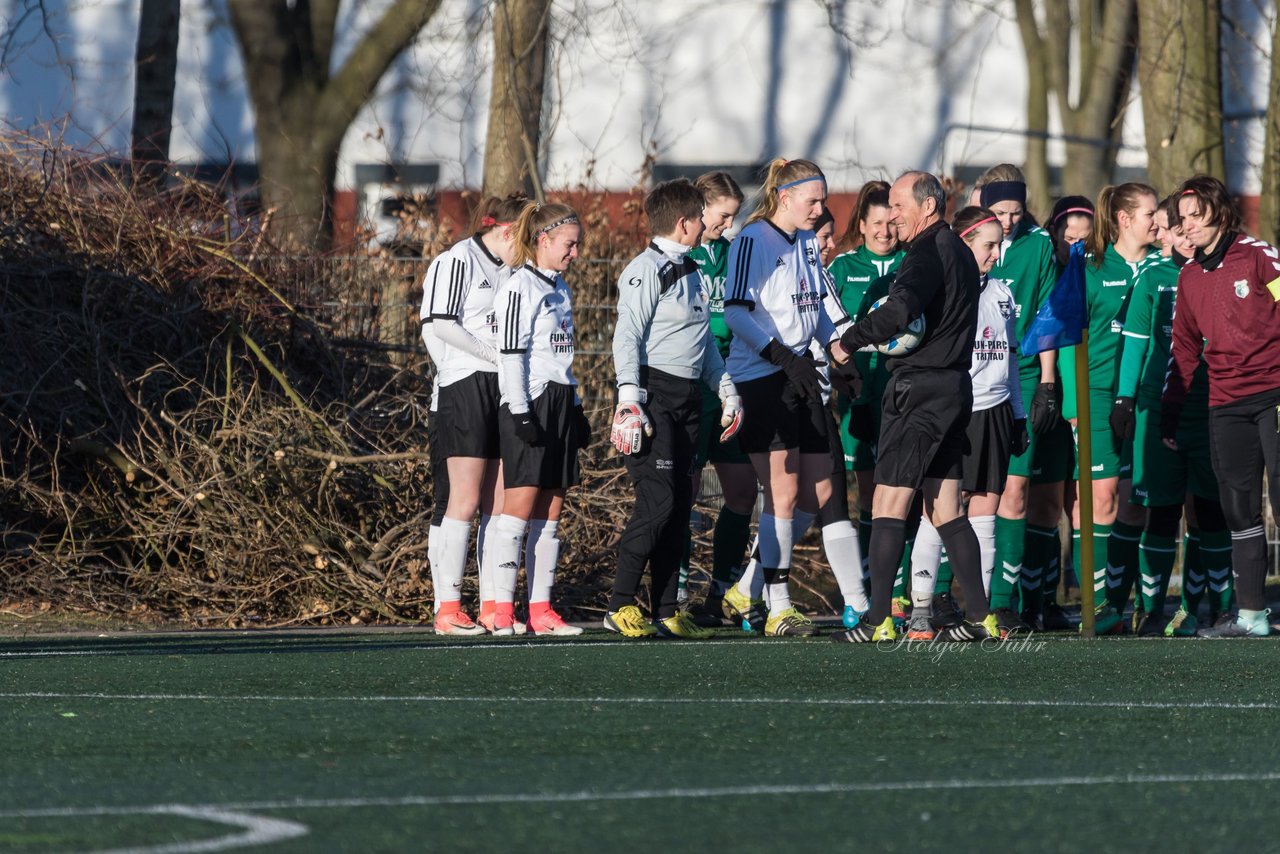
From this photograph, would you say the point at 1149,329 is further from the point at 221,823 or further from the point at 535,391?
the point at 221,823

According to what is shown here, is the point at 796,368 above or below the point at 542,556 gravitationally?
above

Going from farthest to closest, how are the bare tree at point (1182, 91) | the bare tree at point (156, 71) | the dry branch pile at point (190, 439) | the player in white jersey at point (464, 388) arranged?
1. the bare tree at point (156, 71)
2. the bare tree at point (1182, 91)
3. the dry branch pile at point (190, 439)
4. the player in white jersey at point (464, 388)

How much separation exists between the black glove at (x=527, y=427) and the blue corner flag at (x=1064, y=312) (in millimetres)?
2265

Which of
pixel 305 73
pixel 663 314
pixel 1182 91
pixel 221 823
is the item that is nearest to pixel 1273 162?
pixel 1182 91

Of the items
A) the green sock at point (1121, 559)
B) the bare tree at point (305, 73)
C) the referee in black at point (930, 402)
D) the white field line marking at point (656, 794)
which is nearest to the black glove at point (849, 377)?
the referee in black at point (930, 402)

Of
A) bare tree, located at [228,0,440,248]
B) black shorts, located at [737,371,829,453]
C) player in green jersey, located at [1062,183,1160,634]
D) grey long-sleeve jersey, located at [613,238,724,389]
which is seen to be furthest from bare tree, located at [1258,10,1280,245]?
bare tree, located at [228,0,440,248]

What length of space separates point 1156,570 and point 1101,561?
251 millimetres

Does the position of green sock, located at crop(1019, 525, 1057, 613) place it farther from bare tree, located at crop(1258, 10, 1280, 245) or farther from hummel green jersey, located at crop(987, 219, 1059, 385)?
bare tree, located at crop(1258, 10, 1280, 245)

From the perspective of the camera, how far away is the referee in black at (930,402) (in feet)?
26.5

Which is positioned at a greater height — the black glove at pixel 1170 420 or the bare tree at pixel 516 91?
the bare tree at pixel 516 91

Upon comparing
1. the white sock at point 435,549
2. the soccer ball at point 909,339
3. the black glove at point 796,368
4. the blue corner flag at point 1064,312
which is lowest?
the white sock at point 435,549

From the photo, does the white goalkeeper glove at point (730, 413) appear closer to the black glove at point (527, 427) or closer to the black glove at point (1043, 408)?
the black glove at point (527, 427)

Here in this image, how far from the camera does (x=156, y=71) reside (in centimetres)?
1622

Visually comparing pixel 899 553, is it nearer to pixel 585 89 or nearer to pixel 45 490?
pixel 45 490
